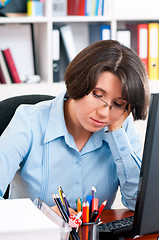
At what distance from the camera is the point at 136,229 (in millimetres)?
795

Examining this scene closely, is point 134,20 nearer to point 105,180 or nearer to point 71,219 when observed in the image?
point 105,180

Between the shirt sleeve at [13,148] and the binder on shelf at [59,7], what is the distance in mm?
1457

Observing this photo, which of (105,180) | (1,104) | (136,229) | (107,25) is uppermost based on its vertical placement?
(107,25)

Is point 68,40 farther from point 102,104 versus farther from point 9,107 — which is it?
point 102,104

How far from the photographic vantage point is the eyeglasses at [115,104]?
1100 millimetres

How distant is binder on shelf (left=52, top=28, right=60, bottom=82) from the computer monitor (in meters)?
1.85

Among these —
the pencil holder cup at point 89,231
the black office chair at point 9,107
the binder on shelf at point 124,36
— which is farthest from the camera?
the binder on shelf at point 124,36

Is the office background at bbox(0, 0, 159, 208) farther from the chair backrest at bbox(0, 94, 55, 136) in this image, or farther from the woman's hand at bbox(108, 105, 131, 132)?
the woman's hand at bbox(108, 105, 131, 132)

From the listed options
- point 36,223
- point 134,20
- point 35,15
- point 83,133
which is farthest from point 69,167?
point 134,20

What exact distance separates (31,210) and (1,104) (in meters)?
0.76

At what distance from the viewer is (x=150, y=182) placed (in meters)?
0.77

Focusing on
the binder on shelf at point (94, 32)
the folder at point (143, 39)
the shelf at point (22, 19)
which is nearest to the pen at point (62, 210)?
the shelf at point (22, 19)

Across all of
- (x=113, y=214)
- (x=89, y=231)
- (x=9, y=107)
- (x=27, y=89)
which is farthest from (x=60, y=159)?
(x=27, y=89)

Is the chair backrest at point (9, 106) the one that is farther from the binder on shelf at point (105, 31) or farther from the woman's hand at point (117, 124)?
the binder on shelf at point (105, 31)
